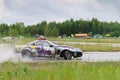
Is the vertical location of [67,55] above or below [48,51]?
below

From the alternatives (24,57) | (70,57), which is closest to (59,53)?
(70,57)

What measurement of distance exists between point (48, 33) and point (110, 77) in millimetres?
119027

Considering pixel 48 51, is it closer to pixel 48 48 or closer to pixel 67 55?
pixel 48 48

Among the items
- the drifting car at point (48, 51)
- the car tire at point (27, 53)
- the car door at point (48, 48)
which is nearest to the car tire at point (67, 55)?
the drifting car at point (48, 51)

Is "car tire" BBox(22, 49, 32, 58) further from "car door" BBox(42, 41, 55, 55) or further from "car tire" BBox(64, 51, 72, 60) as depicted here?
"car tire" BBox(64, 51, 72, 60)

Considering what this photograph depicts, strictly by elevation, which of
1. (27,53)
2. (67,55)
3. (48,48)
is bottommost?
(67,55)

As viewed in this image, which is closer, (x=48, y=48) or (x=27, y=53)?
(x=48, y=48)

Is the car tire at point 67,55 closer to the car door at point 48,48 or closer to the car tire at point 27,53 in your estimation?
the car door at point 48,48

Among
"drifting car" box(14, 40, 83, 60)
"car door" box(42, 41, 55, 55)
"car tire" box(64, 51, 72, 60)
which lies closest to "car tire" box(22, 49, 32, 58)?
"drifting car" box(14, 40, 83, 60)

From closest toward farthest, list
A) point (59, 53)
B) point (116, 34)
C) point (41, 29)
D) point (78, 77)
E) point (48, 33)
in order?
point (78, 77) → point (59, 53) → point (48, 33) → point (41, 29) → point (116, 34)

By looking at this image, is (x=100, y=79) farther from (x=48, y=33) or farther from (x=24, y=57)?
(x=48, y=33)

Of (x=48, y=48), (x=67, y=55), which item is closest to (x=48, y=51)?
(x=48, y=48)

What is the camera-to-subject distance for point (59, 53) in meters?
25.0

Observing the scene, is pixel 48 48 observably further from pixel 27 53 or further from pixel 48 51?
pixel 27 53
